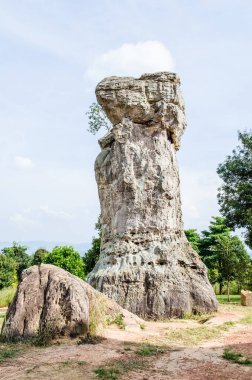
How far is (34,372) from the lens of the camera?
6559mm

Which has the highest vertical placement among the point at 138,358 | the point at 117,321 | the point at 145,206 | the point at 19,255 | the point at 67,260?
the point at 19,255

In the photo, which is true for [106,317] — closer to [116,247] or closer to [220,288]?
[116,247]

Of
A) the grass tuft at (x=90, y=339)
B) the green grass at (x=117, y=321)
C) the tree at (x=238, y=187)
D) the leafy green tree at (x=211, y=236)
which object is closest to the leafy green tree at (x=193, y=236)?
the leafy green tree at (x=211, y=236)

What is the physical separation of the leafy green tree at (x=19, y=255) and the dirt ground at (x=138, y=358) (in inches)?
1026

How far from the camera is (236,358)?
7539 millimetres

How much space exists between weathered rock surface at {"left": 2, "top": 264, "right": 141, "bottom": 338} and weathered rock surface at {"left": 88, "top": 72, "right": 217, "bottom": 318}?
375 cm

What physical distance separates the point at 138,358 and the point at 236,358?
166 centimetres

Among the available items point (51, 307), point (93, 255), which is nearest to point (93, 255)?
point (93, 255)

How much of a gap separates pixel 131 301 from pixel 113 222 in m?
2.89

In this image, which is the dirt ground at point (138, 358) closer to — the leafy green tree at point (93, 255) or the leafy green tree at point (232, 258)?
the leafy green tree at point (232, 258)

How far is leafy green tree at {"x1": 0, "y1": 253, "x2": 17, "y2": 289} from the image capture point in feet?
99.9

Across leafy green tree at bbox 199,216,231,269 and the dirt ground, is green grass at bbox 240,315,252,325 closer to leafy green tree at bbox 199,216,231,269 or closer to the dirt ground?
the dirt ground

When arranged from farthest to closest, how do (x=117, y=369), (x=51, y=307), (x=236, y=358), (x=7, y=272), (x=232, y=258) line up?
(x=7, y=272)
(x=232, y=258)
(x=51, y=307)
(x=236, y=358)
(x=117, y=369)

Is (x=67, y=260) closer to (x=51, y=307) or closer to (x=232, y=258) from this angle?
(x=232, y=258)
